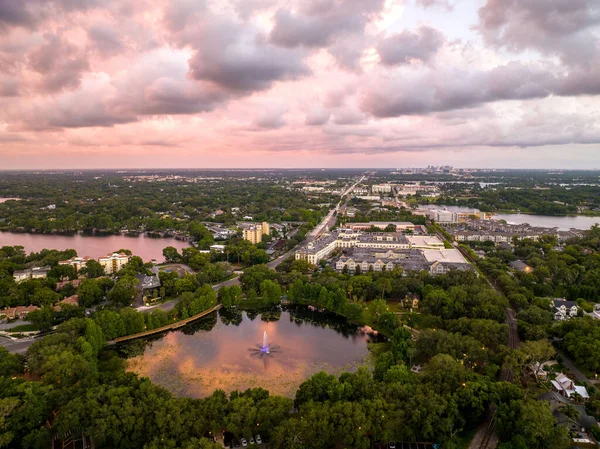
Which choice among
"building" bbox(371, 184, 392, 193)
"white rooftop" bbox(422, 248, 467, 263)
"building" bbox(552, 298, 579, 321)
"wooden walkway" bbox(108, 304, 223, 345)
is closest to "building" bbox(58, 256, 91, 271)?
"wooden walkway" bbox(108, 304, 223, 345)

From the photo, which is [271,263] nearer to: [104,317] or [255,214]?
[104,317]

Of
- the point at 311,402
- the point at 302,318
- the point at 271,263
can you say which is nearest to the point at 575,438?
the point at 311,402

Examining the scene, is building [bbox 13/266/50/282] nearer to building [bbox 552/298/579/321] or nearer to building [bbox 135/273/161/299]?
building [bbox 135/273/161/299]

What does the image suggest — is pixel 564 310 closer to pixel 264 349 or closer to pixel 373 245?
pixel 264 349

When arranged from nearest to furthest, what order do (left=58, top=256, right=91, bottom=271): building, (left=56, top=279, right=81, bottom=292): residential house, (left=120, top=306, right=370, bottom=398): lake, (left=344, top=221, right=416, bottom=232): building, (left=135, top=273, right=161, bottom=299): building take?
(left=120, top=306, right=370, bottom=398): lake < (left=135, top=273, right=161, bottom=299): building < (left=56, top=279, right=81, bottom=292): residential house < (left=58, top=256, right=91, bottom=271): building < (left=344, top=221, right=416, bottom=232): building

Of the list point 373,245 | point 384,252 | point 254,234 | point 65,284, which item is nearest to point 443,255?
point 384,252

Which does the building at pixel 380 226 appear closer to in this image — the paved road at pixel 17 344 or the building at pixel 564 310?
the building at pixel 564 310
